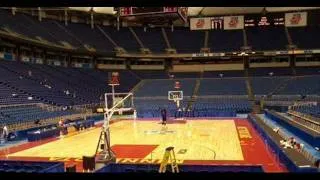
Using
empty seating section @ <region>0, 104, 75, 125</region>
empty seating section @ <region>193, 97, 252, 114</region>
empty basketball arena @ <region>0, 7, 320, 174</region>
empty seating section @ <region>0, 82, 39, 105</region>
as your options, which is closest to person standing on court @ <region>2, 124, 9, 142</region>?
empty basketball arena @ <region>0, 7, 320, 174</region>

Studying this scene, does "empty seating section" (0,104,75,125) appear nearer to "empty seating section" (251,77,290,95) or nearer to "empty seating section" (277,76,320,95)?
"empty seating section" (251,77,290,95)

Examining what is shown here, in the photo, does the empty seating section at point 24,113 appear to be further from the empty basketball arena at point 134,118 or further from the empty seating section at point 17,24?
the empty seating section at point 17,24

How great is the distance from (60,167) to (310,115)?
16.2 meters

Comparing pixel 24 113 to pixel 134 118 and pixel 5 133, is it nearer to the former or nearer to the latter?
pixel 5 133

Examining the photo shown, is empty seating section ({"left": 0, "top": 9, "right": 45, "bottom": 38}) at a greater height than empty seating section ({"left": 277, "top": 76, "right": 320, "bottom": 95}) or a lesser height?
greater

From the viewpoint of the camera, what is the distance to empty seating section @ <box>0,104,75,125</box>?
86.7 feet

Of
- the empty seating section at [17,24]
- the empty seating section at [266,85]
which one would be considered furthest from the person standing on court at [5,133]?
the empty seating section at [266,85]

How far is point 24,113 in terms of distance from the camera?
28891mm

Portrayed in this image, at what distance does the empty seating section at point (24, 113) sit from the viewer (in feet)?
86.7

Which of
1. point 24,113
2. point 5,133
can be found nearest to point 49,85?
point 24,113

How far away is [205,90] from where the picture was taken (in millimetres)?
48438

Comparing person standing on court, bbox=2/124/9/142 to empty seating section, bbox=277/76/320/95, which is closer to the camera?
person standing on court, bbox=2/124/9/142

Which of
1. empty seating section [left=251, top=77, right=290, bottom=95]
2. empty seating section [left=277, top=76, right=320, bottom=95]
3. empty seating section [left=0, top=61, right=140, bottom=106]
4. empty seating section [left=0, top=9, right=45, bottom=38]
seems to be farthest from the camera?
empty seating section [left=251, top=77, right=290, bottom=95]

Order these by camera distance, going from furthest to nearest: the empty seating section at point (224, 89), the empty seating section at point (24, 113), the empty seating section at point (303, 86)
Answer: the empty seating section at point (224, 89) → the empty seating section at point (303, 86) → the empty seating section at point (24, 113)
